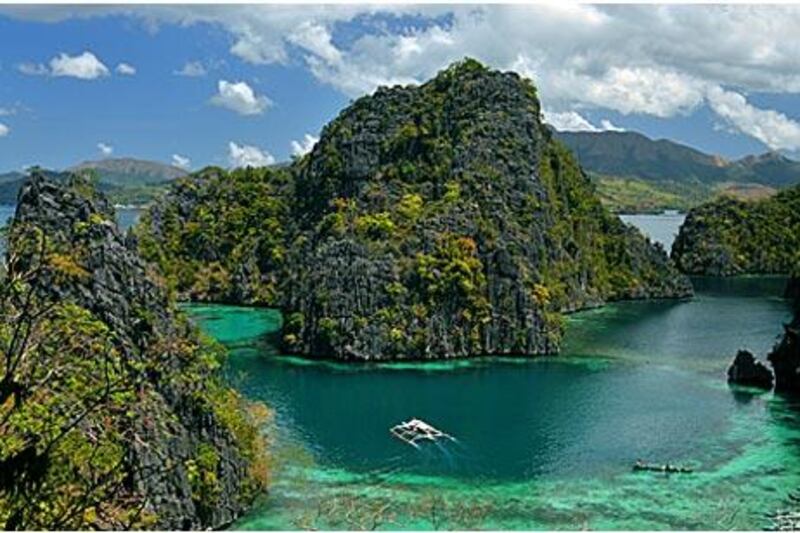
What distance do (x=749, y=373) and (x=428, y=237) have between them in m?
29.5

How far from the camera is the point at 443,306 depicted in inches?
3177

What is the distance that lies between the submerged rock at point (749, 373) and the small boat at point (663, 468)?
68.0ft

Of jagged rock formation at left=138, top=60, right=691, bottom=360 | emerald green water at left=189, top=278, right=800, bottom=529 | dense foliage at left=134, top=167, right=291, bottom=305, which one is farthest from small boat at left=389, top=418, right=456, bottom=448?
dense foliage at left=134, top=167, right=291, bottom=305

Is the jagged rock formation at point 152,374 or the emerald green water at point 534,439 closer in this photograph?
the jagged rock formation at point 152,374

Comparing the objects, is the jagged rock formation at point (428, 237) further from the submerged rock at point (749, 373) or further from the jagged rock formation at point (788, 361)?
the jagged rock formation at point (788, 361)

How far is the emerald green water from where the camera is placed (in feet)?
132

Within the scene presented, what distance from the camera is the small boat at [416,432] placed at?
52000 mm

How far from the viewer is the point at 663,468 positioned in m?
45.9

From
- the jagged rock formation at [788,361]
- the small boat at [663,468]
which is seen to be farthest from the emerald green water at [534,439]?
the jagged rock formation at [788,361]

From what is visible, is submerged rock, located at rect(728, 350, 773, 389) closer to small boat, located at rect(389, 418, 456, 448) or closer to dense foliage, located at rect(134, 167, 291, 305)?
small boat, located at rect(389, 418, 456, 448)

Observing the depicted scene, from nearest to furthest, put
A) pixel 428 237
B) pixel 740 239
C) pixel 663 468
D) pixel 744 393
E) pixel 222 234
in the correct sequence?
1. pixel 663 468
2. pixel 744 393
3. pixel 428 237
4. pixel 222 234
5. pixel 740 239

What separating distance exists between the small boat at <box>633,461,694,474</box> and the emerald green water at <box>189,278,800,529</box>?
590 millimetres

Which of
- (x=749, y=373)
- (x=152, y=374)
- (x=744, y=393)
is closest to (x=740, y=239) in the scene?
(x=749, y=373)

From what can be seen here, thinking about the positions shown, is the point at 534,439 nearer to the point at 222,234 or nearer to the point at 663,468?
the point at 663,468
